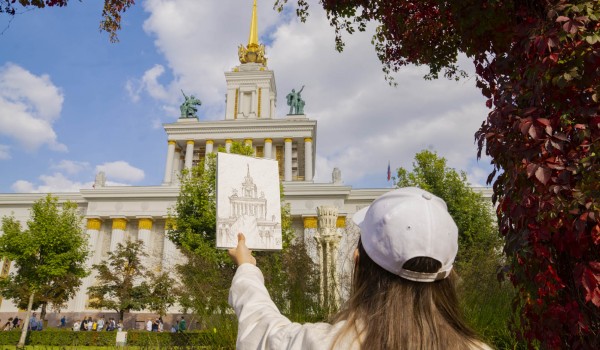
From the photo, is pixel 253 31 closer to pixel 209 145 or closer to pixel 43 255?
pixel 209 145

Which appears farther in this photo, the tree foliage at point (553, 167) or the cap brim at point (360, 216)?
the tree foliage at point (553, 167)

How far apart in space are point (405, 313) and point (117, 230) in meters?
43.0

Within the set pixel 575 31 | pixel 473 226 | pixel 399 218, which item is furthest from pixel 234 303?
pixel 473 226

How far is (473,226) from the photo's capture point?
25.9m

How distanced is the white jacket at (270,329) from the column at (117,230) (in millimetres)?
42148

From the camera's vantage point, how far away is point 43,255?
24984mm

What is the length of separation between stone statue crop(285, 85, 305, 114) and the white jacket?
176 feet

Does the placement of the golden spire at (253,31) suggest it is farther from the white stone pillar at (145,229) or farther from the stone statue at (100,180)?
the white stone pillar at (145,229)

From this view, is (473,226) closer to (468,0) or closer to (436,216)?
(468,0)

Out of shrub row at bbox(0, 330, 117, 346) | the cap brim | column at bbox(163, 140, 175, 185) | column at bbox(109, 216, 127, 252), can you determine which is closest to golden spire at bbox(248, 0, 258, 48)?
column at bbox(163, 140, 175, 185)

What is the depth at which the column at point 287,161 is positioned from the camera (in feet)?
160

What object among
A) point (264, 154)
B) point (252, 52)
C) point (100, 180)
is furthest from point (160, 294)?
point (252, 52)

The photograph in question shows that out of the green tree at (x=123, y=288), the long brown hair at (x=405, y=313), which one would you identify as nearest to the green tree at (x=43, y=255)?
the green tree at (x=123, y=288)

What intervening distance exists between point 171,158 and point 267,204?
1967 inches
